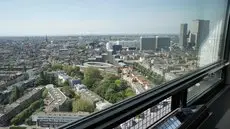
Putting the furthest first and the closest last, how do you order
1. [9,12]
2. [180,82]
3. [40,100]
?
[180,82] < [40,100] < [9,12]

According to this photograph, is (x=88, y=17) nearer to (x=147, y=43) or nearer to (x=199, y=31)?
(x=147, y=43)

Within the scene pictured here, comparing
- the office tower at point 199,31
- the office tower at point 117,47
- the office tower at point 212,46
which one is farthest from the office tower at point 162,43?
the office tower at point 212,46

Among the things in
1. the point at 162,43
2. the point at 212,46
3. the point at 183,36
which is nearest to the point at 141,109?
the point at 162,43

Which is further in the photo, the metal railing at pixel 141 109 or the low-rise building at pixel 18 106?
the metal railing at pixel 141 109

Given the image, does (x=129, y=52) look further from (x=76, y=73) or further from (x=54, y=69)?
(x=54, y=69)

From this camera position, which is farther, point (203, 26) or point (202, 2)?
point (203, 26)

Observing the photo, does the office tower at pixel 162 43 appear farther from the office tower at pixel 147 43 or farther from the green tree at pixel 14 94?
the green tree at pixel 14 94

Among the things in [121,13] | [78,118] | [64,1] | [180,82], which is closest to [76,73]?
[78,118]
